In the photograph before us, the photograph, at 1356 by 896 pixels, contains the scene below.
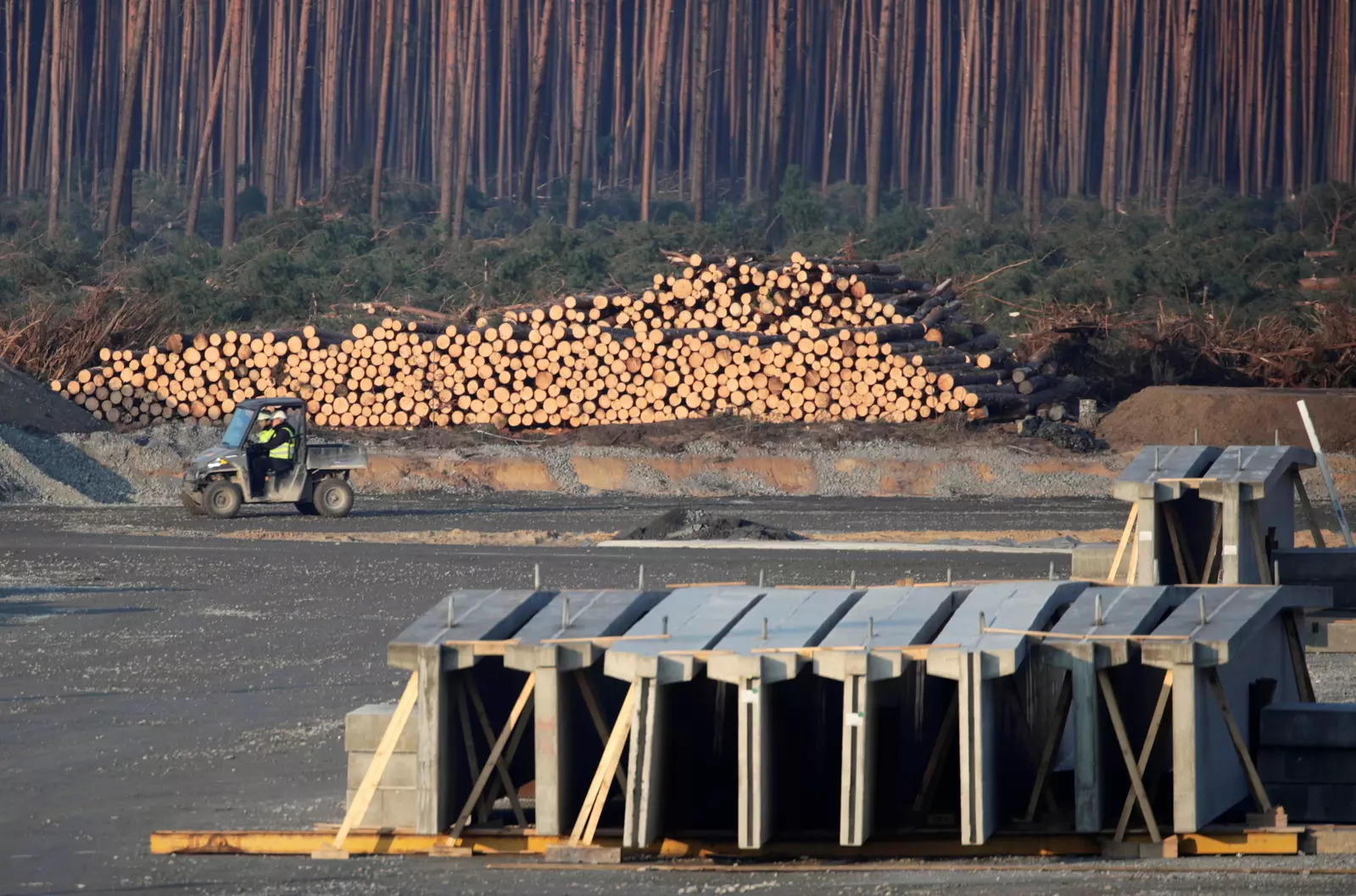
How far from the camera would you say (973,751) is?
282 inches

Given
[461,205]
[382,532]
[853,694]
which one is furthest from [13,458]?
[461,205]

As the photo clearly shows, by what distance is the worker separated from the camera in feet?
66.3

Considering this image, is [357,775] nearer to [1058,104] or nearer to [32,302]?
[32,302]

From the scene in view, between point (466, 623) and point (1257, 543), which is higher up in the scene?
point (1257, 543)

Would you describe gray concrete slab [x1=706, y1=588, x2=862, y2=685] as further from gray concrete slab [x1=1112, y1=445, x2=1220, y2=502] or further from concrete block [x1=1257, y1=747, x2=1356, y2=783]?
gray concrete slab [x1=1112, y1=445, x2=1220, y2=502]

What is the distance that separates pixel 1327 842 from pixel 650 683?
8.90 feet

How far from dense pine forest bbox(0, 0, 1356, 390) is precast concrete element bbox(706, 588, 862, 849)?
24.8 meters

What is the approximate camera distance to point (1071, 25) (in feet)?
178

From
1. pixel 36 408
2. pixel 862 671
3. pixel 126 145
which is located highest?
pixel 126 145

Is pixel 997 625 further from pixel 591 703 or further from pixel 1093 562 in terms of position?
pixel 1093 562

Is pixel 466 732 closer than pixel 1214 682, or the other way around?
pixel 1214 682

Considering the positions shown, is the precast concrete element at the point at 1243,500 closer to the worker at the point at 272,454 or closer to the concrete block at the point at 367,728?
the concrete block at the point at 367,728

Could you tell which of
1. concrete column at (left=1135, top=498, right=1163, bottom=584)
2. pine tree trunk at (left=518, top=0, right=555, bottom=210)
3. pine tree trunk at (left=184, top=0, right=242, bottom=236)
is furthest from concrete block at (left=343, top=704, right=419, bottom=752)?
pine tree trunk at (left=184, top=0, right=242, bottom=236)

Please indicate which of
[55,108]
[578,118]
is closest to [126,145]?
[578,118]
